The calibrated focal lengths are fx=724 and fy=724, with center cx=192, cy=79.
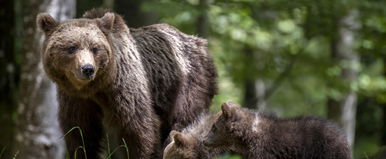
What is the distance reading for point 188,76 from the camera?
864 cm

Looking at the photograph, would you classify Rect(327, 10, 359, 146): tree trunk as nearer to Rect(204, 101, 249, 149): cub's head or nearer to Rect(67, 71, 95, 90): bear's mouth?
Rect(204, 101, 249, 149): cub's head

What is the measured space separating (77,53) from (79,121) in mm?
1024

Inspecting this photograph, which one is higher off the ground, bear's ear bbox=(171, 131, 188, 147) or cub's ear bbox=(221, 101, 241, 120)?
cub's ear bbox=(221, 101, 241, 120)

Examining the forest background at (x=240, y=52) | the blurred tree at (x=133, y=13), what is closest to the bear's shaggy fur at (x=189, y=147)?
the forest background at (x=240, y=52)

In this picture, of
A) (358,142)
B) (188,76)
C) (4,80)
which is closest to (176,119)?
(188,76)

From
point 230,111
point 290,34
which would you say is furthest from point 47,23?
point 290,34

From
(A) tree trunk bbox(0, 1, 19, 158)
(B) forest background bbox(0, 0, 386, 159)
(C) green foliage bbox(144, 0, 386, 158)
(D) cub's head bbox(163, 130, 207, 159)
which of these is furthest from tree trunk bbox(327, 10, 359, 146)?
(D) cub's head bbox(163, 130, 207, 159)

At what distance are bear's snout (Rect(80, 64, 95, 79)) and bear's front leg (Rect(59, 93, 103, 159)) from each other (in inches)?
32.7

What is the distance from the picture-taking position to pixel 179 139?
24.5ft

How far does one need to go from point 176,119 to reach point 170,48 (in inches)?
33.9

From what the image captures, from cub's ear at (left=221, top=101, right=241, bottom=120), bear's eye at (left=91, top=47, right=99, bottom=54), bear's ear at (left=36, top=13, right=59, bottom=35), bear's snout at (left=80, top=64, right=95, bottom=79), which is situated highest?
bear's ear at (left=36, top=13, right=59, bottom=35)

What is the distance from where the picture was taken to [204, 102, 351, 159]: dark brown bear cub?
22.3 ft

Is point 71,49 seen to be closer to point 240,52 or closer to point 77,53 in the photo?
point 77,53

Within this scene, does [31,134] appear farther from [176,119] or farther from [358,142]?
[358,142]
